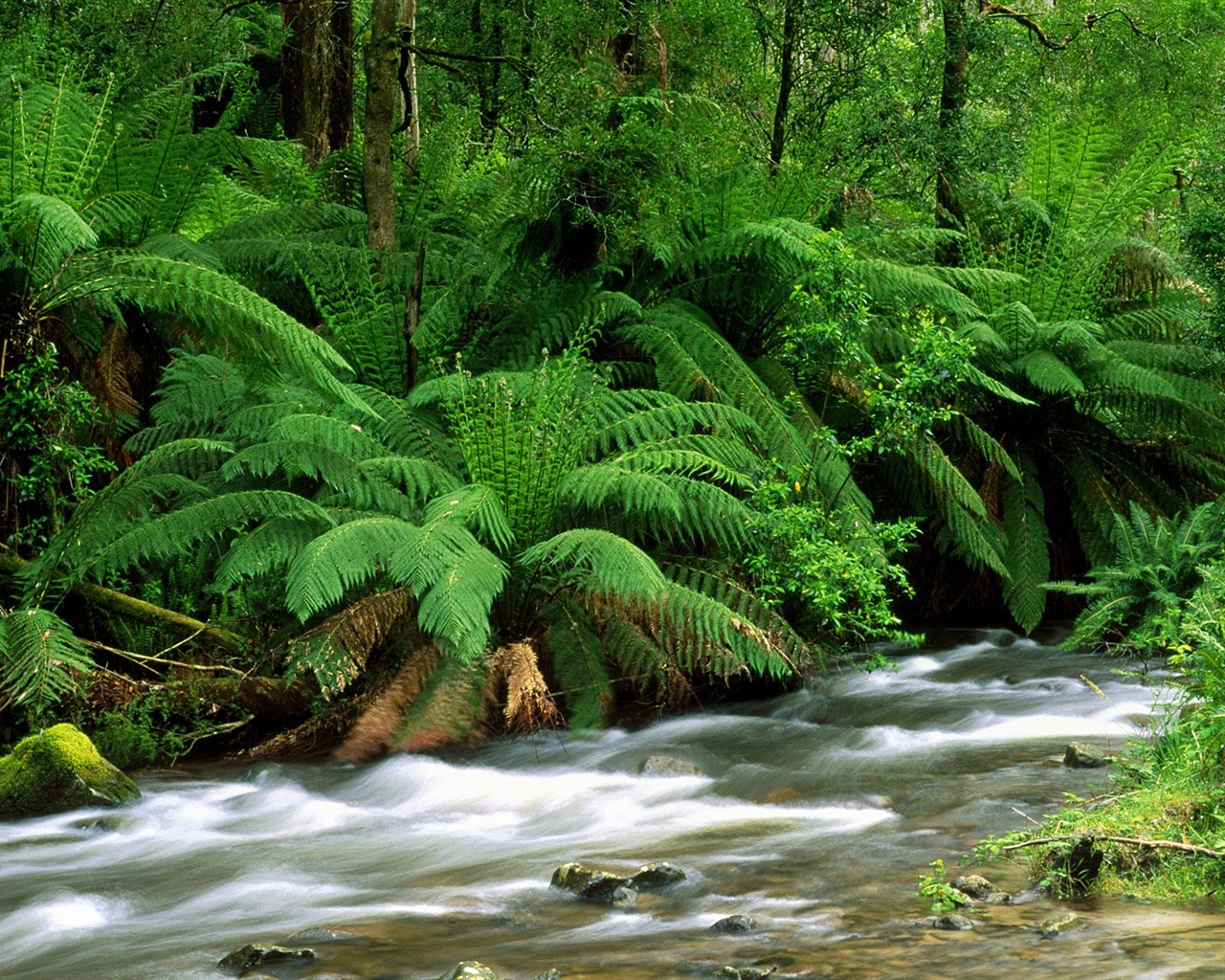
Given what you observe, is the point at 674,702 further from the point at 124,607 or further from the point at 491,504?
the point at 124,607

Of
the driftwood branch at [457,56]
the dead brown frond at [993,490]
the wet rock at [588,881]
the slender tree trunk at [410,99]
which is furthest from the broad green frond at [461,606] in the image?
the slender tree trunk at [410,99]

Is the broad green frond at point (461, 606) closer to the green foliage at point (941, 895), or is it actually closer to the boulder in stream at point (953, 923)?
the green foliage at point (941, 895)

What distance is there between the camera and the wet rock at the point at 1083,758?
4883 millimetres

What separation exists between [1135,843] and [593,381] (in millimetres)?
3804

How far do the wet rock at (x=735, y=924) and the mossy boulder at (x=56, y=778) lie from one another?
255 centimetres

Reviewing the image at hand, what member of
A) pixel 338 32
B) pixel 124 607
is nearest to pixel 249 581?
pixel 124 607

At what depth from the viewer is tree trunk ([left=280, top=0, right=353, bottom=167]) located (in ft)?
33.1

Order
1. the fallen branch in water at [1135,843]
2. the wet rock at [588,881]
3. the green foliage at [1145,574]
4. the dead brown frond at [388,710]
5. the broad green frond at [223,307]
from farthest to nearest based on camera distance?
the green foliage at [1145,574]
the dead brown frond at [388,710]
the broad green frond at [223,307]
the wet rock at [588,881]
the fallen branch in water at [1135,843]

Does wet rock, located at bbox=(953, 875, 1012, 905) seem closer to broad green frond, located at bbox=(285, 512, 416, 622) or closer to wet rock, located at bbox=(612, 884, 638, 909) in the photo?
wet rock, located at bbox=(612, 884, 638, 909)

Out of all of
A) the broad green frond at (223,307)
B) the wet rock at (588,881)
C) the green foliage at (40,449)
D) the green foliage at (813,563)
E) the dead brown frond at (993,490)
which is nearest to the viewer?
the wet rock at (588,881)

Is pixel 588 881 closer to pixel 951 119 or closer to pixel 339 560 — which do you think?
pixel 339 560

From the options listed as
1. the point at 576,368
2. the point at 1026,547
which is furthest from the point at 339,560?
the point at 1026,547

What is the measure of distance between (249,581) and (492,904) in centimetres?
268

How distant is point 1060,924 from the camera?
315 centimetres
